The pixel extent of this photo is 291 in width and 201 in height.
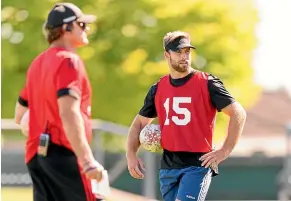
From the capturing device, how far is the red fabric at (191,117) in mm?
9539

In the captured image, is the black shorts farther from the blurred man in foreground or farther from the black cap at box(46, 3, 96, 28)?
the black cap at box(46, 3, 96, 28)

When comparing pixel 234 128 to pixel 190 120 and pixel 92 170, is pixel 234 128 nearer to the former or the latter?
pixel 190 120

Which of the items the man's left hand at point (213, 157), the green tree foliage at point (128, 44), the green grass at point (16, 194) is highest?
the green tree foliage at point (128, 44)

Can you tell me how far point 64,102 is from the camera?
25.3 feet

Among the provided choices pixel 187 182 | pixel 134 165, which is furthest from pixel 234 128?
pixel 134 165

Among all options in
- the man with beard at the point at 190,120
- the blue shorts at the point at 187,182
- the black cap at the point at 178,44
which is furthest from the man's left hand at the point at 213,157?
the black cap at the point at 178,44

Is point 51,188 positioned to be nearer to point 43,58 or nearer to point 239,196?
point 43,58

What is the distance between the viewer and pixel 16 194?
21406 mm

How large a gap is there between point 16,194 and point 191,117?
40.3ft

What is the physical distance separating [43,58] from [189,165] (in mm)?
2060

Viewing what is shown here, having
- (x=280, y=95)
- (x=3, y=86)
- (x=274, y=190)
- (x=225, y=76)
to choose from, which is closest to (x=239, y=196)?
(x=274, y=190)

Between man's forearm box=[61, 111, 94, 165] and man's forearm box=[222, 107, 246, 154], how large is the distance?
209 centimetres

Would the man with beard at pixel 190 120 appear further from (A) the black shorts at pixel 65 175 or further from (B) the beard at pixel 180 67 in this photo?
(A) the black shorts at pixel 65 175

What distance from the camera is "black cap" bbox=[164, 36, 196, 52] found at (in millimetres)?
9531
